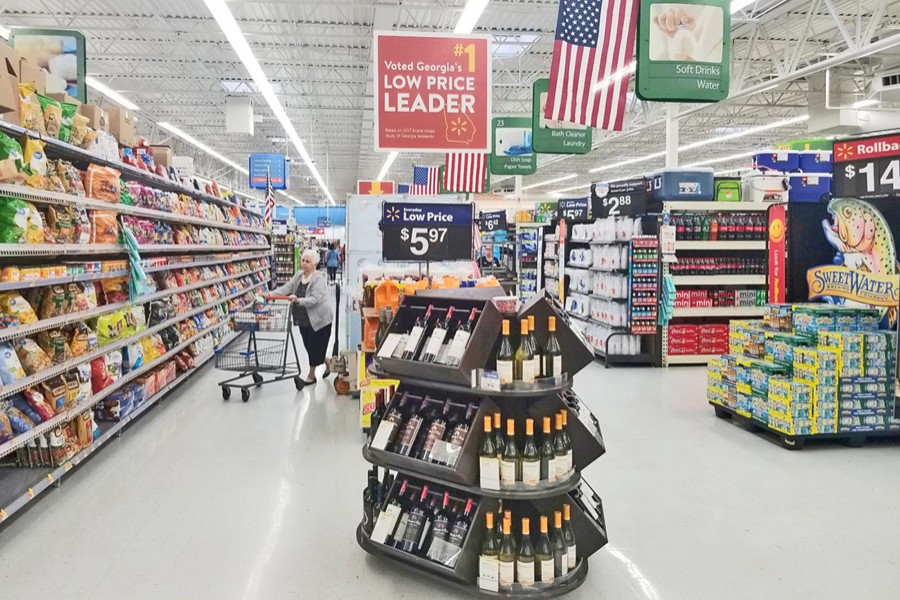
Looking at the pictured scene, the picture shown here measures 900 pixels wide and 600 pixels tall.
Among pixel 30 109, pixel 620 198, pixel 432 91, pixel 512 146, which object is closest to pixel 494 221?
pixel 512 146

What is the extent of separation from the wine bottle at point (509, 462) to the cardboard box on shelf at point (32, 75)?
3813 mm

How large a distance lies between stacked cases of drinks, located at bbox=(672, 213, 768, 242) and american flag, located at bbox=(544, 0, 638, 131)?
337cm

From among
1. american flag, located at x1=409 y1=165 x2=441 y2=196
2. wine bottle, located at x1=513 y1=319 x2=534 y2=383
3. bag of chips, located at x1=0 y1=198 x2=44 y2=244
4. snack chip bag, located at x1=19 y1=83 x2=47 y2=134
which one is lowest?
wine bottle, located at x1=513 y1=319 x2=534 y2=383

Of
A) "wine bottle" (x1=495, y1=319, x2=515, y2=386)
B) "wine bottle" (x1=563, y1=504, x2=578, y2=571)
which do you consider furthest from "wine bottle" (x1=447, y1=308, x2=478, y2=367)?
"wine bottle" (x1=563, y1=504, x2=578, y2=571)

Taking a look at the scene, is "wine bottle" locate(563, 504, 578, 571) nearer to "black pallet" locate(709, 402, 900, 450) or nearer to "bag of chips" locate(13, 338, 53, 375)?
"black pallet" locate(709, 402, 900, 450)

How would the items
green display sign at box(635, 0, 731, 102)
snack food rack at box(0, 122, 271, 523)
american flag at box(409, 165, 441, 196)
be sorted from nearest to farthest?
snack food rack at box(0, 122, 271, 523) → green display sign at box(635, 0, 731, 102) → american flag at box(409, 165, 441, 196)

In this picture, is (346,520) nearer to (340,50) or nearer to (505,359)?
(505,359)

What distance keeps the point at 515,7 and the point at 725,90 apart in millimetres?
7334

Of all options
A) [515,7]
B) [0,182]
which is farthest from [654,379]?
[515,7]

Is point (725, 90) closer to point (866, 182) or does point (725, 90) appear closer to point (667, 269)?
point (866, 182)

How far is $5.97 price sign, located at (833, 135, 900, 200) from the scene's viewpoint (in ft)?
15.4

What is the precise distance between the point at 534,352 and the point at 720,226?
6.66 metres

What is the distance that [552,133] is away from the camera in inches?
340

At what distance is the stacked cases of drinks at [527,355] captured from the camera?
2924mm
